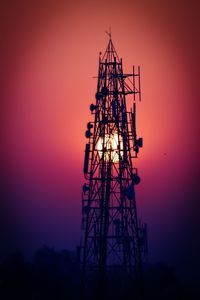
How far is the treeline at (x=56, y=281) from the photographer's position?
1052 inches

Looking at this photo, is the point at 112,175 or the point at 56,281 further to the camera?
the point at 56,281

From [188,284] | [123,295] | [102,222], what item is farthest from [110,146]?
[188,284]

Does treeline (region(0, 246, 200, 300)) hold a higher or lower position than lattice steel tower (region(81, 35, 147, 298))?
lower

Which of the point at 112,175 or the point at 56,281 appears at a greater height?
the point at 112,175

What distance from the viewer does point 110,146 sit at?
20.5 metres

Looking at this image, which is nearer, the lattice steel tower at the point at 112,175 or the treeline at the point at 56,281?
the lattice steel tower at the point at 112,175

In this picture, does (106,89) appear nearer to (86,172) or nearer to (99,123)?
(99,123)

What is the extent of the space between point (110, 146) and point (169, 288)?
50.2ft

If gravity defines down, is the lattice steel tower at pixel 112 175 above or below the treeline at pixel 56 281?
above

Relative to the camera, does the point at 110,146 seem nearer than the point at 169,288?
Yes

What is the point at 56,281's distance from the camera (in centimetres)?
2952

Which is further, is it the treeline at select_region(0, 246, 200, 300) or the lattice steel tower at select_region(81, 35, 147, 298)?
the treeline at select_region(0, 246, 200, 300)

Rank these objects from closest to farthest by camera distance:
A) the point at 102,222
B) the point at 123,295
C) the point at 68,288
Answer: the point at 102,222 → the point at 123,295 → the point at 68,288

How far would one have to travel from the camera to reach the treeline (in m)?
26.7
